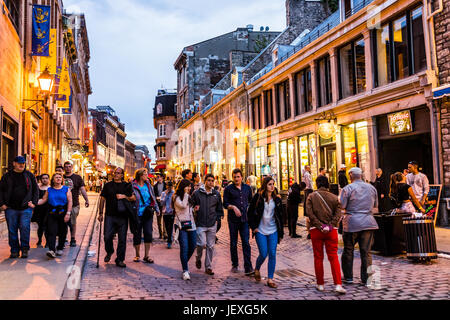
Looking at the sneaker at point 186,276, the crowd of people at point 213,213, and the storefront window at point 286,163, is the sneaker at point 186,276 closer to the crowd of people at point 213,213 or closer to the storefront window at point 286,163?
the crowd of people at point 213,213

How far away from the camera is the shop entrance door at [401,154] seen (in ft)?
53.0

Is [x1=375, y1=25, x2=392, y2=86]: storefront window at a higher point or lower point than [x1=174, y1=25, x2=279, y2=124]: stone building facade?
lower

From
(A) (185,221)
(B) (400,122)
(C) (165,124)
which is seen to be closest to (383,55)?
(B) (400,122)

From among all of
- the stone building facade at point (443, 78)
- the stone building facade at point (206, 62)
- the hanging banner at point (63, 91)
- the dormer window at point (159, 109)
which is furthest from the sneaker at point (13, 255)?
the dormer window at point (159, 109)

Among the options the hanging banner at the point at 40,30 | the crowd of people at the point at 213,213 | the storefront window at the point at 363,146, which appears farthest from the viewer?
the storefront window at the point at 363,146

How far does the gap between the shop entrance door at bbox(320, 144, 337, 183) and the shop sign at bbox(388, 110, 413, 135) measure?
14.0ft

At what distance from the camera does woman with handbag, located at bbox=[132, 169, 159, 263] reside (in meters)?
8.41

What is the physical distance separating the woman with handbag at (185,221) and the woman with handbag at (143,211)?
1.21 meters

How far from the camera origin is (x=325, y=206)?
6.09 meters

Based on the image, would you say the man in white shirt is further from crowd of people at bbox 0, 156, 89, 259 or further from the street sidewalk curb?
crowd of people at bbox 0, 156, 89, 259

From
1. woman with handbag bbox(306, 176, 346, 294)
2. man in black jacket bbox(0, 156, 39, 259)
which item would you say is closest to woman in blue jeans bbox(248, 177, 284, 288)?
woman with handbag bbox(306, 176, 346, 294)

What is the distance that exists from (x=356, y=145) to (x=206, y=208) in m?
12.5

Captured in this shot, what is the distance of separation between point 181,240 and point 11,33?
32.8 feet

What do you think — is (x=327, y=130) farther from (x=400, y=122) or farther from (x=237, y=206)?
(x=237, y=206)
